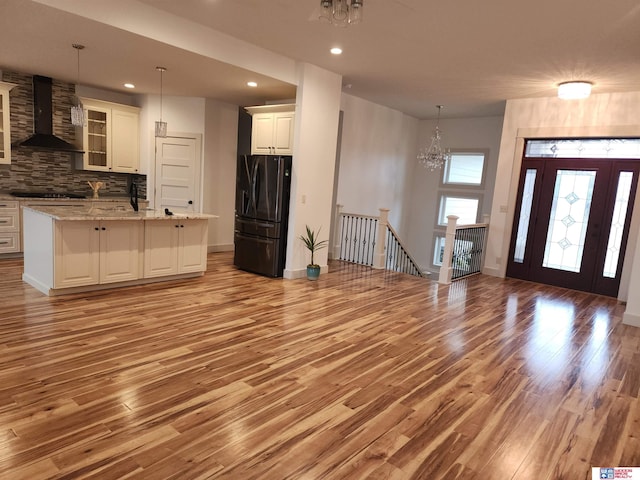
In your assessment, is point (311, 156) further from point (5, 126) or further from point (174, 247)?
point (5, 126)

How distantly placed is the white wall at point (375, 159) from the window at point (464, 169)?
2.87 ft

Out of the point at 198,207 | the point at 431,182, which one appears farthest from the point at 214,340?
the point at 431,182

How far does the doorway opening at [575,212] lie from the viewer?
5895 millimetres

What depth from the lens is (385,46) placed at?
452 cm

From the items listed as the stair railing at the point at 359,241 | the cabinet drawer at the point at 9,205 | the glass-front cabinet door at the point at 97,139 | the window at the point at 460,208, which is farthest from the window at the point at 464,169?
the cabinet drawer at the point at 9,205

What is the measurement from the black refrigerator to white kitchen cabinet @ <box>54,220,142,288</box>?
63.2 inches

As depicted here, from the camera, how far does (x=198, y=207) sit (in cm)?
732

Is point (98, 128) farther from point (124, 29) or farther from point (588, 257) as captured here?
point (588, 257)

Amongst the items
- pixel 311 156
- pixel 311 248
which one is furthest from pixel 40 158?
pixel 311 248

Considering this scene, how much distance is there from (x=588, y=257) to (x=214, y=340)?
5.73 metres

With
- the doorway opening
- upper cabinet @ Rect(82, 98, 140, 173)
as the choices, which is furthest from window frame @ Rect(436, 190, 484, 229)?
upper cabinet @ Rect(82, 98, 140, 173)

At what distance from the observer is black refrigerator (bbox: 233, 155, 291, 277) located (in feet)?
18.6

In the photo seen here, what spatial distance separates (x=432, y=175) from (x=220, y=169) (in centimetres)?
477

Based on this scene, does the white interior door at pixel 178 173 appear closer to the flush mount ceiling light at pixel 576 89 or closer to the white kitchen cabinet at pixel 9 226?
the white kitchen cabinet at pixel 9 226
